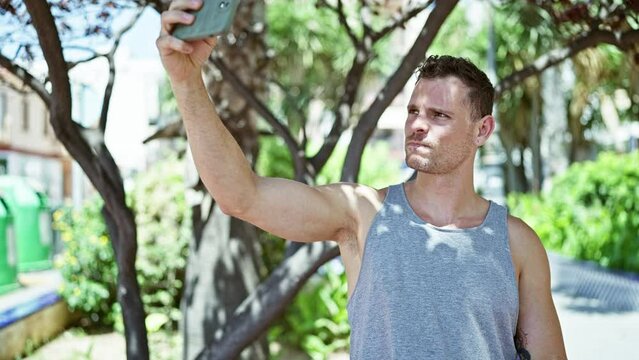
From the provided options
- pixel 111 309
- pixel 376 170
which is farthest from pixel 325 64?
pixel 111 309

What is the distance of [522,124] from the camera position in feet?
103

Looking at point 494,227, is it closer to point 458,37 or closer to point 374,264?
point 374,264

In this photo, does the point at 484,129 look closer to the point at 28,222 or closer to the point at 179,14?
the point at 179,14

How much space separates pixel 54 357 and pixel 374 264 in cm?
618

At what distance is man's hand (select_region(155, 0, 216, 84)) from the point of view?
161cm

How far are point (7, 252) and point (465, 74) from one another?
300 inches

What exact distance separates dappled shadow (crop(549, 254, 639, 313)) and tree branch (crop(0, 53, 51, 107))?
6.49 meters

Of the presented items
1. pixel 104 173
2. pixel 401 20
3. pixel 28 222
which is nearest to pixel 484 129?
pixel 104 173

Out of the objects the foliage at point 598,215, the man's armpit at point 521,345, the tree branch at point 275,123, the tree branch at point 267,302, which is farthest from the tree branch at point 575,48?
the foliage at point 598,215

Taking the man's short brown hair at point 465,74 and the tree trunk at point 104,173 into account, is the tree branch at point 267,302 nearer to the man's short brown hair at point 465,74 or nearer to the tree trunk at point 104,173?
the tree trunk at point 104,173

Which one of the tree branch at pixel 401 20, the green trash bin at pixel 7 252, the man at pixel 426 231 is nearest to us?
the man at pixel 426 231

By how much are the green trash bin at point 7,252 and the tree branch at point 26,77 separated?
5313mm

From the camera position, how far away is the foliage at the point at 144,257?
9.00 m

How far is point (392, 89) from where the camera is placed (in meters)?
4.11
